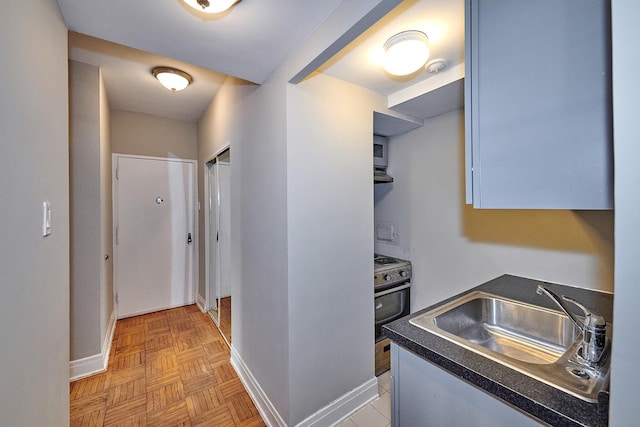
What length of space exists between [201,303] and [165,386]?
1.56m

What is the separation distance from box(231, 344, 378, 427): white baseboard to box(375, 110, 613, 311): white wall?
860mm

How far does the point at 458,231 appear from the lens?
2.12 metres

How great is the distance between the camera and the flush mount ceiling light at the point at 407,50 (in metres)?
1.33

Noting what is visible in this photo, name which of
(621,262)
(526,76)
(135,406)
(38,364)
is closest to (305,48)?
(526,76)

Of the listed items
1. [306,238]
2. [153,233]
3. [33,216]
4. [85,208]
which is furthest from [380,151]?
[153,233]

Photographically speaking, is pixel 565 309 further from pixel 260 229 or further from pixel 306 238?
pixel 260 229

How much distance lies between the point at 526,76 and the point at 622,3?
312mm

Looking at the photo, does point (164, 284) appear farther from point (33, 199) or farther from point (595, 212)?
point (595, 212)

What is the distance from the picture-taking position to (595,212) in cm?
147

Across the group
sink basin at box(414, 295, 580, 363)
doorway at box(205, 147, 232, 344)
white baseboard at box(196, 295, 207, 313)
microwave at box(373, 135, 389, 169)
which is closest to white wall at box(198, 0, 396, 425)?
microwave at box(373, 135, 389, 169)

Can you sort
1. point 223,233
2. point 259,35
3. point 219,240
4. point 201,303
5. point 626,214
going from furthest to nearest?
point 201,303, point 219,240, point 223,233, point 259,35, point 626,214

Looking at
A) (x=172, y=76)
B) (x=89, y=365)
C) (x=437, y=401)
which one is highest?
(x=172, y=76)

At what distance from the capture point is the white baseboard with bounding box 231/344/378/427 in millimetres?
1658

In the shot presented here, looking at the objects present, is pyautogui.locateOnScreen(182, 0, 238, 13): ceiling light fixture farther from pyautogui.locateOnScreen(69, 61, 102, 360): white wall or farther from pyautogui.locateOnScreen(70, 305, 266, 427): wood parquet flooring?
pyautogui.locateOnScreen(70, 305, 266, 427): wood parquet flooring
